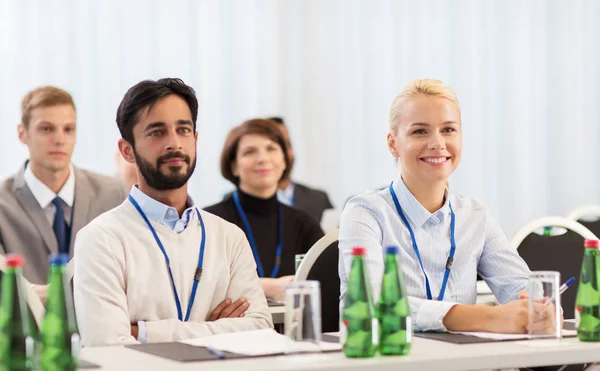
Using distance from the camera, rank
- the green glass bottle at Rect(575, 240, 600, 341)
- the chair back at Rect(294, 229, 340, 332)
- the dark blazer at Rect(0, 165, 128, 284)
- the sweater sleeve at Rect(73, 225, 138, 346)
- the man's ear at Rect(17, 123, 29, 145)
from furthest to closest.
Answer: the man's ear at Rect(17, 123, 29, 145) < the dark blazer at Rect(0, 165, 128, 284) < the chair back at Rect(294, 229, 340, 332) < the sweater sleeve at Rect(73, 225, 138, 346) < the green glass bottle at Rect(575, 240, 600, 341)

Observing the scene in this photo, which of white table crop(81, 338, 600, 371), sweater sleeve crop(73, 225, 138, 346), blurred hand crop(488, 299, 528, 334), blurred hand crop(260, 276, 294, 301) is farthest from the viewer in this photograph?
blurred hand crop(260, 276, 294, 301)

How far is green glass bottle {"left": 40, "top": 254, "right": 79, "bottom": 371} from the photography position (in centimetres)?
176

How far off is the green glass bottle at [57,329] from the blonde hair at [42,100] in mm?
2800

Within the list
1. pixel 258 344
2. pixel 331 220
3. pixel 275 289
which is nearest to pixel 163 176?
pixel 258 344

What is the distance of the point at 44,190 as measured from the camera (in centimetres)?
414

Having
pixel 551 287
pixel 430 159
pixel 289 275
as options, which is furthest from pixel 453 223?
pixel 289 275

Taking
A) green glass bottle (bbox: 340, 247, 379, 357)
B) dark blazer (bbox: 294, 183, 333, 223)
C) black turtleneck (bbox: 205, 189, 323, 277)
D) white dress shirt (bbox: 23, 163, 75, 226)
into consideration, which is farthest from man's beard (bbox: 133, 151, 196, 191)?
dark blazer (bbox: 294, 183, 333, 223)

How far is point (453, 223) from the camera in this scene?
2.87 meters

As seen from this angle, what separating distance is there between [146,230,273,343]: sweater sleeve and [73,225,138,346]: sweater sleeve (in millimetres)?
96

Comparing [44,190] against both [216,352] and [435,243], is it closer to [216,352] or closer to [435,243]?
[435,243]

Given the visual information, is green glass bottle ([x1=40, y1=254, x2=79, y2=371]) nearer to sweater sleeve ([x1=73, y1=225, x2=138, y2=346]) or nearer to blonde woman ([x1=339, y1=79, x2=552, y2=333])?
sweater sleeve ([x1=73, y1=225, x2=138, y2=346])

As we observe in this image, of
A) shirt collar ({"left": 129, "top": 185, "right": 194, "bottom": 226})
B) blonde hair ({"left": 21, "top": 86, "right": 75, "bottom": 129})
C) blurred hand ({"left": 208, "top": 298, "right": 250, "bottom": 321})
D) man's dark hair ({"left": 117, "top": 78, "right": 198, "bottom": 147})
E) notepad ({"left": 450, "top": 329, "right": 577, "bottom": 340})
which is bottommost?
notepad ({"left": 450, "top": 329, "right": 577, "bottom": 340})

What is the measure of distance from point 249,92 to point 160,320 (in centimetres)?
450

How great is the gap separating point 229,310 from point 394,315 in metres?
0.81
